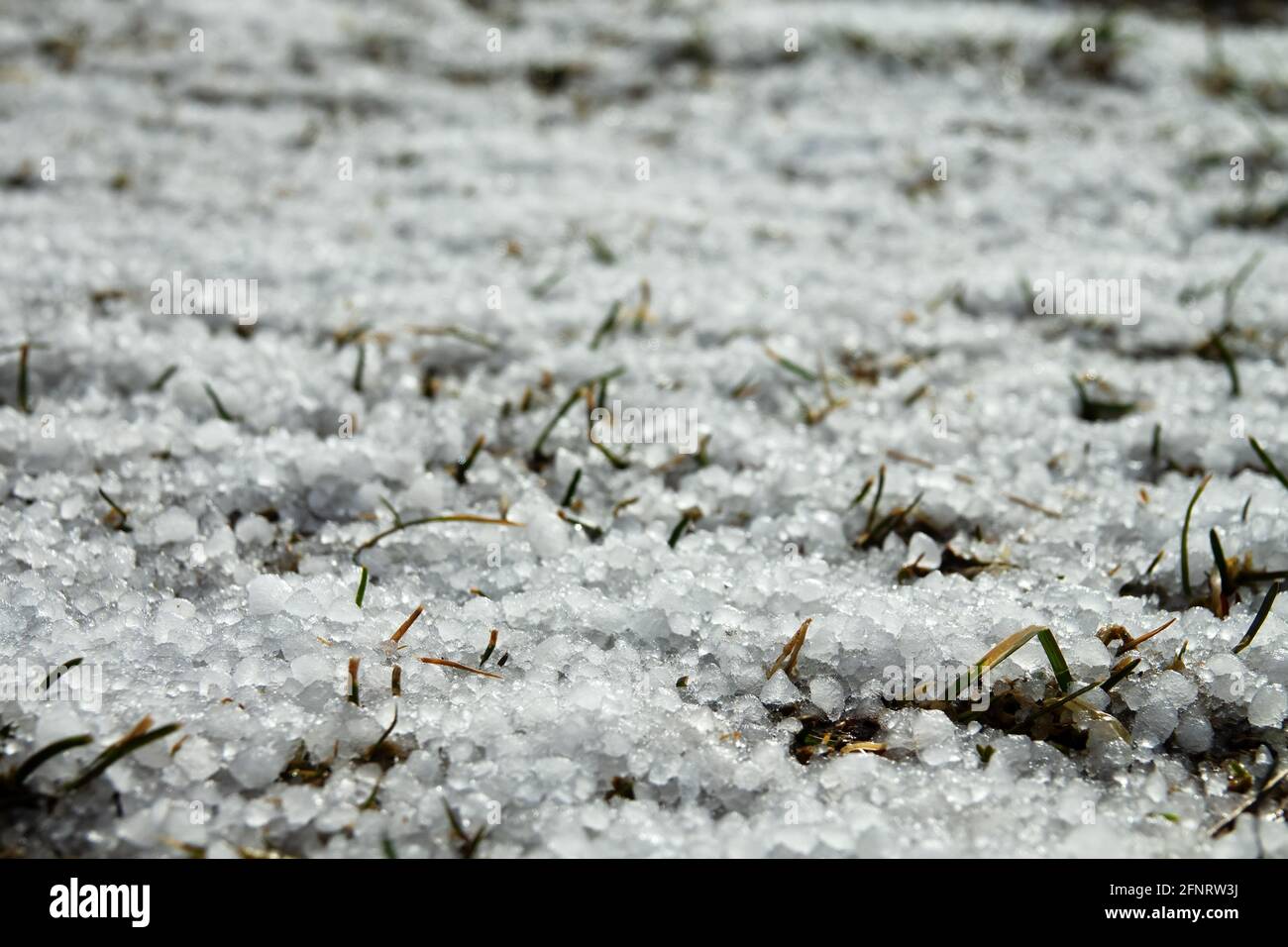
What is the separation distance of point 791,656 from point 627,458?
578mm

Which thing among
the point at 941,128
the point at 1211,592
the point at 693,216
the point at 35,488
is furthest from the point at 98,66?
the point at 1211,592

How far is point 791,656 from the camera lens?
49.6 inches

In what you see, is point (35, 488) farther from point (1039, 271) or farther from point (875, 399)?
point (1039, 271)

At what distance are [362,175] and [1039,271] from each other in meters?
1.97

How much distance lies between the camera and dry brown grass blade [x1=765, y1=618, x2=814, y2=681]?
4.12ft

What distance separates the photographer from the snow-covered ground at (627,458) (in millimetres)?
1117

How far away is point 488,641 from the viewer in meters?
1.28

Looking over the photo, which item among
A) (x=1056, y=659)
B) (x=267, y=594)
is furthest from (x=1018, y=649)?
(x=267, y=594)

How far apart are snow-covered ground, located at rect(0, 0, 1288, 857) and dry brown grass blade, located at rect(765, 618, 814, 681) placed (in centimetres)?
1

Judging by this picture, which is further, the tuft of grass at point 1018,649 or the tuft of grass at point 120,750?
the tuft of grass at point 1018,649

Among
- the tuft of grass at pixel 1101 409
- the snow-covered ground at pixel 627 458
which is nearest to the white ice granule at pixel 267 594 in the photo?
the snow-covered ground at pixel 627 458

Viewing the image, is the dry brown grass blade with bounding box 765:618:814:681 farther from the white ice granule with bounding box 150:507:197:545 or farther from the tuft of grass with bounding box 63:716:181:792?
the white ice granule with bounding box 150:507:197:545

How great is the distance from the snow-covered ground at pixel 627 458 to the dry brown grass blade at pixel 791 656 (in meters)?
0.01

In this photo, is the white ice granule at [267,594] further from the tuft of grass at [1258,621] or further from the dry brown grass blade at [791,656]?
the tuft of grass at [1258,621]
